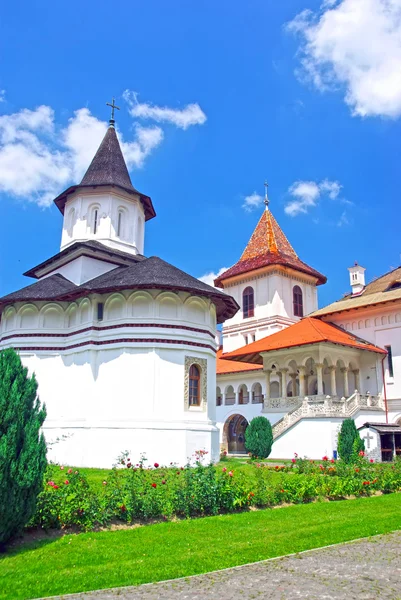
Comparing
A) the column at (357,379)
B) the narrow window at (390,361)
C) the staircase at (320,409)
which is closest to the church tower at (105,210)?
the staircase at (320,409)

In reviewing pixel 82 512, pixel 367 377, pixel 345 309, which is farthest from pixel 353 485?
pixel 345 309

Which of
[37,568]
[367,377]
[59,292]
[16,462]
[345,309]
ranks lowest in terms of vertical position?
[37,568]

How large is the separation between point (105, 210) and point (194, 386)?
10000 mm

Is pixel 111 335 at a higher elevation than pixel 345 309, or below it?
below

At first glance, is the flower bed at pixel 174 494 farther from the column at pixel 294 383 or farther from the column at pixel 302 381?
the column at pixel 294 383

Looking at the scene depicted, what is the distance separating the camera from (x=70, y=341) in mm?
18516

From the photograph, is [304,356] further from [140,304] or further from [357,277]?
[357,277]

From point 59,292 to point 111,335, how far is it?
311 centimetres

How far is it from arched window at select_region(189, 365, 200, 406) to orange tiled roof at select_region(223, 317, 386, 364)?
27.4ft

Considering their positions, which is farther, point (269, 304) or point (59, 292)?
point (269, 304)

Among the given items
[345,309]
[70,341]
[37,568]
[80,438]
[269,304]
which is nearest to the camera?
[37,568]

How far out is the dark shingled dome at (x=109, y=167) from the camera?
2358cm

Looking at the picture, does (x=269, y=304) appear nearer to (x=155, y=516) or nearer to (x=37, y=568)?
(x=155, y=516)

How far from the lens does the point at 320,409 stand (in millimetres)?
22359
